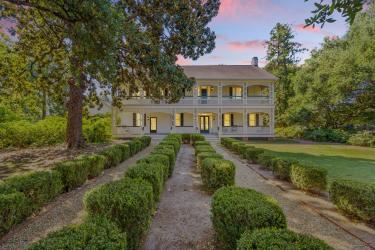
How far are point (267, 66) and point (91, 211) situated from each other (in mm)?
42880

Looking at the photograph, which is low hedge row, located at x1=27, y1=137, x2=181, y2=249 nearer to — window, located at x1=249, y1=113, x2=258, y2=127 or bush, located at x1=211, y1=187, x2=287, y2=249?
bush, located at x1=211, y1=187, x2=287, y2=249

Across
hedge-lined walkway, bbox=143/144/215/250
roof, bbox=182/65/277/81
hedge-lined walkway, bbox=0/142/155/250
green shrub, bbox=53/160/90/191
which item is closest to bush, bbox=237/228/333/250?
hedge-lined walkway, bbox=143/144/215/250

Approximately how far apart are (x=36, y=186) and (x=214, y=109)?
23.7 meters

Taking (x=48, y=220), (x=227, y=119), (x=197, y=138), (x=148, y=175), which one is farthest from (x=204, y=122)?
(x=48, y=220)

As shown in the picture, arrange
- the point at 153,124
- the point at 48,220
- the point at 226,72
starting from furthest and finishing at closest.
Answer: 1. the point at 153,124
2. the point at 226,72
3. the point at 48,220

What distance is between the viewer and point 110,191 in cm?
384

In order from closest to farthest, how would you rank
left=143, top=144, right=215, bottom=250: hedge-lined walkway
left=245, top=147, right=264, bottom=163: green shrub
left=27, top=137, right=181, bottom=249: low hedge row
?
left=27, top=137, right=181, bottom=249: low hedge row
left=143, top=144, right=215, bottom=250: hedge-lined walkway
left=245, top=147, right=264, bottom=163: green shrub

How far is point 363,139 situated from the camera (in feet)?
70.6

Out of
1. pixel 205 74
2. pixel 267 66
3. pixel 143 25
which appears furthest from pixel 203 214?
pixel 267 66

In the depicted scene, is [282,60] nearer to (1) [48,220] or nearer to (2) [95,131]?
(2) [95,131]

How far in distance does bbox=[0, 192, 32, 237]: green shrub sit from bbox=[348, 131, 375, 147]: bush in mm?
25126

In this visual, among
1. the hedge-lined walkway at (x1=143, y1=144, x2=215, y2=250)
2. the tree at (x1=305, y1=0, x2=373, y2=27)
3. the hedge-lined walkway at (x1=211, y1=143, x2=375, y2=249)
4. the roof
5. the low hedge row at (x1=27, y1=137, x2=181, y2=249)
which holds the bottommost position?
the hedge-lined walkway at (x1=211, y1=143, x2=375, y2=249)

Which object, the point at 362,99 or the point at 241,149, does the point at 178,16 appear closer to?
the point at 241,149

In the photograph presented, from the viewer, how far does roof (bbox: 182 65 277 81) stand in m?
27.6
